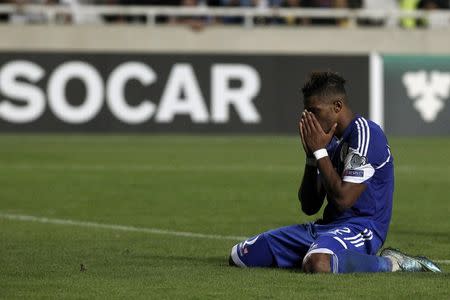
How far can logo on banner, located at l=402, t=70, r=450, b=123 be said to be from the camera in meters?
27.6

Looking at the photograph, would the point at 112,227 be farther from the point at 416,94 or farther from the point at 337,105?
the point at 416,94

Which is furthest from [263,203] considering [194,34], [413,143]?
[194,34]

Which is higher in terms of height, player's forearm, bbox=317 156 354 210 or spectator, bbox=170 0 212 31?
player's forearm, bbox=317 156 354 210

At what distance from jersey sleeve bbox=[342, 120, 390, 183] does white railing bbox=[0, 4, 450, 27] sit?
19.4 meters

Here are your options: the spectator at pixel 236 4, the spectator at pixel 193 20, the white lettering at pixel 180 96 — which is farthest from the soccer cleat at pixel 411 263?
the spectator at pixel 236 4

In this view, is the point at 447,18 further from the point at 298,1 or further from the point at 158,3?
the point at 158,3

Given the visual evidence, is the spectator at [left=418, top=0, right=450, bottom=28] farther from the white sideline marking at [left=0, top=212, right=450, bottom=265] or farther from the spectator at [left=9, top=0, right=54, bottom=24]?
the white sideline marking at [left=0, top=212, right=450, bottom=265]

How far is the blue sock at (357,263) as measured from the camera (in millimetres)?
8602

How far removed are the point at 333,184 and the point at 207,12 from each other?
65.2 feet

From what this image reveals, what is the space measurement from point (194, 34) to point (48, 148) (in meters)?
5.43

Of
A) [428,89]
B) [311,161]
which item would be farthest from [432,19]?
[311,161]

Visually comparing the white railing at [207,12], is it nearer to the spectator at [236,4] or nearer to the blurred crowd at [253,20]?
the blurred crowd at [253,20]

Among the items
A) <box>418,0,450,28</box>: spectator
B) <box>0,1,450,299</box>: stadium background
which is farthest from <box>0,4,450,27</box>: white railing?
<box>0,1,450,299</box>: stadium background

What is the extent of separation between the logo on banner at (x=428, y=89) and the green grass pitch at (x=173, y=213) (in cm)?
73
